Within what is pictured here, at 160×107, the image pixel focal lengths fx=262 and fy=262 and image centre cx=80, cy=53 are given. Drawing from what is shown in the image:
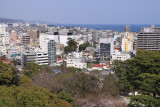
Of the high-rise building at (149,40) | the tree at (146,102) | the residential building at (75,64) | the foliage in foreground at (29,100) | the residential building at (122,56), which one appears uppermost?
the high-rise building at (149,40)

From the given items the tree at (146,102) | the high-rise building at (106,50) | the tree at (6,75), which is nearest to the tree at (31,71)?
the tree at (6,75)

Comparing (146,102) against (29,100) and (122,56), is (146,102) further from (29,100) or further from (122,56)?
(122,56)

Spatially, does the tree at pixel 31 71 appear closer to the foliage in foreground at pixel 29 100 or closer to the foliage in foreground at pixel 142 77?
the foliage in foreground at pixel 142 77

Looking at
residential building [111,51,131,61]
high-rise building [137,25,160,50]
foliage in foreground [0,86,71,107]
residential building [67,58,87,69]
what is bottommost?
residential building [67,58,87,69]

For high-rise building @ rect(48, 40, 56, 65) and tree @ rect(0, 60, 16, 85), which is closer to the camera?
tree @ rect(0, 60, 16, 85)

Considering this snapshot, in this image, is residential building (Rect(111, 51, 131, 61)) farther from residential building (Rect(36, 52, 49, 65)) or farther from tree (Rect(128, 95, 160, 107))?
tree (Rect(128, 95, 160, 107))

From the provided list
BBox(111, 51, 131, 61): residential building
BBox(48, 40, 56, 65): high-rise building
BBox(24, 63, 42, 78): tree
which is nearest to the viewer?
BBox(24, 63, 42, 78): tree

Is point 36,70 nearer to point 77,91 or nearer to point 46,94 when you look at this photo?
point 77,91

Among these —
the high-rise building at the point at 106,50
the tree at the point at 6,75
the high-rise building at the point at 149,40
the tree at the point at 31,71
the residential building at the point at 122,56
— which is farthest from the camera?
the high-rise building at the point at 106,50

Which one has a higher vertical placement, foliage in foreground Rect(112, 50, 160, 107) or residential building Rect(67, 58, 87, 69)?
foliage in foreground Rect(112, 50, 160, 107)

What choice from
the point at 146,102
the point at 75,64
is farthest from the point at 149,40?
the point at 146,102

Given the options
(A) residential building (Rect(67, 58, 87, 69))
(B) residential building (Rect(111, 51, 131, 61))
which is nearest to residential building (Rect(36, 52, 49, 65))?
(A) residential building (Rect(67, 58, 87, 69))
